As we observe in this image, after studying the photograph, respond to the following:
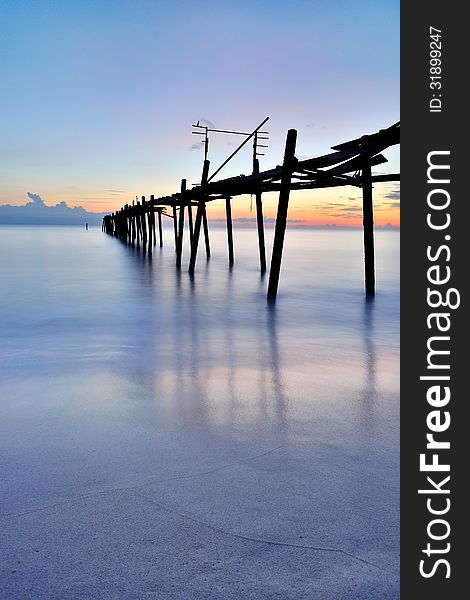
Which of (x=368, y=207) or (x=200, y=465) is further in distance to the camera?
(x=368, y=207)

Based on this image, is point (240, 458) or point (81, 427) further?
point (81, 427)

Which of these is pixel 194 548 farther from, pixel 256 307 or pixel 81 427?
pixel 256 307

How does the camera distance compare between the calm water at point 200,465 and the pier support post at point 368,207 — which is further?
the pier support post at point 368,207

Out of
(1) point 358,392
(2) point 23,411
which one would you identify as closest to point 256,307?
(1) point 358,392

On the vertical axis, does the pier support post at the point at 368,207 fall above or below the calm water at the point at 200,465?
above

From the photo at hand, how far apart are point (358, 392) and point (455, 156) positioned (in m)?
2.36

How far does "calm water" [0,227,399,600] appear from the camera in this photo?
6.38ft

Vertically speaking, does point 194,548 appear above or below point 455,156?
below

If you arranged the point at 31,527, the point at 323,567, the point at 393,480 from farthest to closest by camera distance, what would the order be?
the point at 393,480, the point at 31,527, the point at 323,567

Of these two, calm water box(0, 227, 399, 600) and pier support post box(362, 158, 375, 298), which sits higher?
pier support post box(362, 158, 375, 298)

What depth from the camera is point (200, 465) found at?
2881mm

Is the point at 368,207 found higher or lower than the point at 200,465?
higher

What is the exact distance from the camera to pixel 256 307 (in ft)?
32.9

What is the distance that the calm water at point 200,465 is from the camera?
195cm
